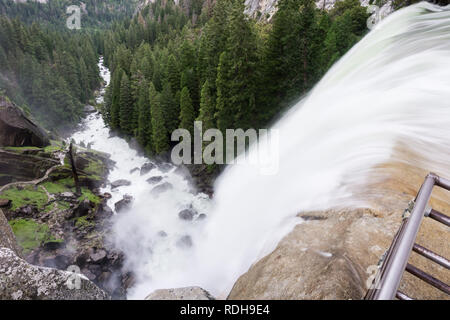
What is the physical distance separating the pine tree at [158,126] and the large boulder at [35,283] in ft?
94.2

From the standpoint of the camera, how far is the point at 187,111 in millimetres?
28281

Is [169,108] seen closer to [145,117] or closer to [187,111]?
[187,111]

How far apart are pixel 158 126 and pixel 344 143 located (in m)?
27.6

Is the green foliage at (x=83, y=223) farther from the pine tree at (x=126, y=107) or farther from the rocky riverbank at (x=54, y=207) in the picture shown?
the pine tree at (x=126, y=107)

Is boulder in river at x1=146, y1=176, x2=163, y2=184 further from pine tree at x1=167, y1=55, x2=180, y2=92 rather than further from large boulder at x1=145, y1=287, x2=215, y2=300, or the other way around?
large boulder at x1=145, y1=287, x2=215, y2=300

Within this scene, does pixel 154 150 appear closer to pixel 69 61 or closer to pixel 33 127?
pixel 33 127

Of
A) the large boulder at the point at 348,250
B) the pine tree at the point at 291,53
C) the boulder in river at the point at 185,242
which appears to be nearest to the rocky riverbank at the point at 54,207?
the boulder in river at the point at 185,242

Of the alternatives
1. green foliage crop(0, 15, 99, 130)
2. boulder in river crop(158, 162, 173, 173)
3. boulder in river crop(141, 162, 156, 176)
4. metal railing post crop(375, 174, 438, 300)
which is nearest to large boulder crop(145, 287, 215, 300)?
metal railing post crop(375, 174, 438, 300)

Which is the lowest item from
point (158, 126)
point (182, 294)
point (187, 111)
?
point (158, 126)

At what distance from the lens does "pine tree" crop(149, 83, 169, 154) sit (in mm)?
31344

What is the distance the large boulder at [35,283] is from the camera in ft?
11.7

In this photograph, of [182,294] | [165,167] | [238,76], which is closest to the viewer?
[182,294]

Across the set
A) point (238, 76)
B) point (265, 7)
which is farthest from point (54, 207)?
point (265, 7)

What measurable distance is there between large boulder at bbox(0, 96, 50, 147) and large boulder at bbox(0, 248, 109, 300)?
3014 centimetres
